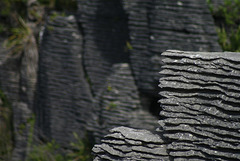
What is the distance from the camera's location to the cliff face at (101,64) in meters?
6.07

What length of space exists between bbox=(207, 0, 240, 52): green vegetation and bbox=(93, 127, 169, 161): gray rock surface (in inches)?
120

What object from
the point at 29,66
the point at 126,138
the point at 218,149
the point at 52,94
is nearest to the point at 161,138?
the point at 126,138

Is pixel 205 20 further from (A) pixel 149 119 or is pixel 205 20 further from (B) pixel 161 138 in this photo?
(B) pixel 161 138

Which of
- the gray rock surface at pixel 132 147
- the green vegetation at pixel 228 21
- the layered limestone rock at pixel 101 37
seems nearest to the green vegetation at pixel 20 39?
the layered limestone rock at pixel 101 37

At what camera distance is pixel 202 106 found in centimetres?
321

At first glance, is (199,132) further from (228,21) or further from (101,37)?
(101,37)

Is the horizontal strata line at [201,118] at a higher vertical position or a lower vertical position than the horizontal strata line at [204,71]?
lower

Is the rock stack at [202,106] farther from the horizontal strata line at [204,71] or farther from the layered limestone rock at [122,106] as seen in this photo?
the layered limestone rock at [122,106]

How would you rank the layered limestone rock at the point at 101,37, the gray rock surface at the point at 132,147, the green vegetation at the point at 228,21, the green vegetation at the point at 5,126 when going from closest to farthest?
the gray rock surface at the point at 132,147 → the green vegetation at the point at 228,21 → the layered limestone rock at the point at 101,37 → the green vegetation at the point at 5,126

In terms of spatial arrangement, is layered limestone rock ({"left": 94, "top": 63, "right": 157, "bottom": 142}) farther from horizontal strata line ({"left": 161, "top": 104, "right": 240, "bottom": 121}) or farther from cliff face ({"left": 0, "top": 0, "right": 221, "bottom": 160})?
horizontal strata line ({"left": 161, "top": 104, "right": 240, "bottom": 121})

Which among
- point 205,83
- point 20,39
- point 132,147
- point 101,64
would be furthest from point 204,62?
point 20,39

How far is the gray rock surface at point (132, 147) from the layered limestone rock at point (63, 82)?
4.03 metres

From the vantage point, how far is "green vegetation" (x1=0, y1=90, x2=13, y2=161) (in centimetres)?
865

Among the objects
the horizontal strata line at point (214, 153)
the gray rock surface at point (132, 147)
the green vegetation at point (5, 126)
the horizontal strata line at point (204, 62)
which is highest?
the horizontal strata line at point (204, 62)
